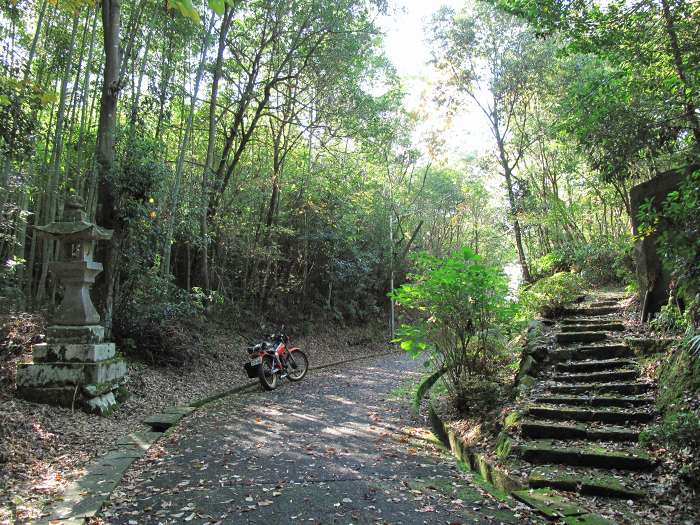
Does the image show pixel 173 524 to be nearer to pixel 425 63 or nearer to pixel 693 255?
pixel 693 255

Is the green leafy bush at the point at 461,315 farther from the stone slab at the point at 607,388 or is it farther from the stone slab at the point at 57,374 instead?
the stone slab at the point at 57,374

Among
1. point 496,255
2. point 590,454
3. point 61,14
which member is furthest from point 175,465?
point 496,255

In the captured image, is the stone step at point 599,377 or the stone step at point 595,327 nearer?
the stone step at point 599,377

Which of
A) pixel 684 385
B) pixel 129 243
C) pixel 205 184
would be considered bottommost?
pixel 684 385

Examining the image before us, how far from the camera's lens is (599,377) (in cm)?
511

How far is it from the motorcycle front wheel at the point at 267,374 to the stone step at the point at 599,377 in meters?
4.80

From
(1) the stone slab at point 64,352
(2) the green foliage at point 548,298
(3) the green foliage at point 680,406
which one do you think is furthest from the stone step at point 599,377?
(1) the stone slab at point 64,352

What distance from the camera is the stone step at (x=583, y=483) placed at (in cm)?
325

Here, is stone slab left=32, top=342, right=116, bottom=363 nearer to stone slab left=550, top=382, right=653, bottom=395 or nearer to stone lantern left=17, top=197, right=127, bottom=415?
stone lantern left=17, top=197, right=127, bottom=415

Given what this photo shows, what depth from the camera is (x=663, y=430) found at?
360 cm

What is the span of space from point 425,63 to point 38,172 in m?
14.1

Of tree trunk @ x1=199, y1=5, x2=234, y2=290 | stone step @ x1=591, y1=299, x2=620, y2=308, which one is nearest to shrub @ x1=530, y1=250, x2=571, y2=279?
stone step @ x1=591, y1=299, x2=620, y2=308

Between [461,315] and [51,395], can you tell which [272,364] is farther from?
[461,315]

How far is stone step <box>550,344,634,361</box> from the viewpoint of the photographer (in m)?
5.51
